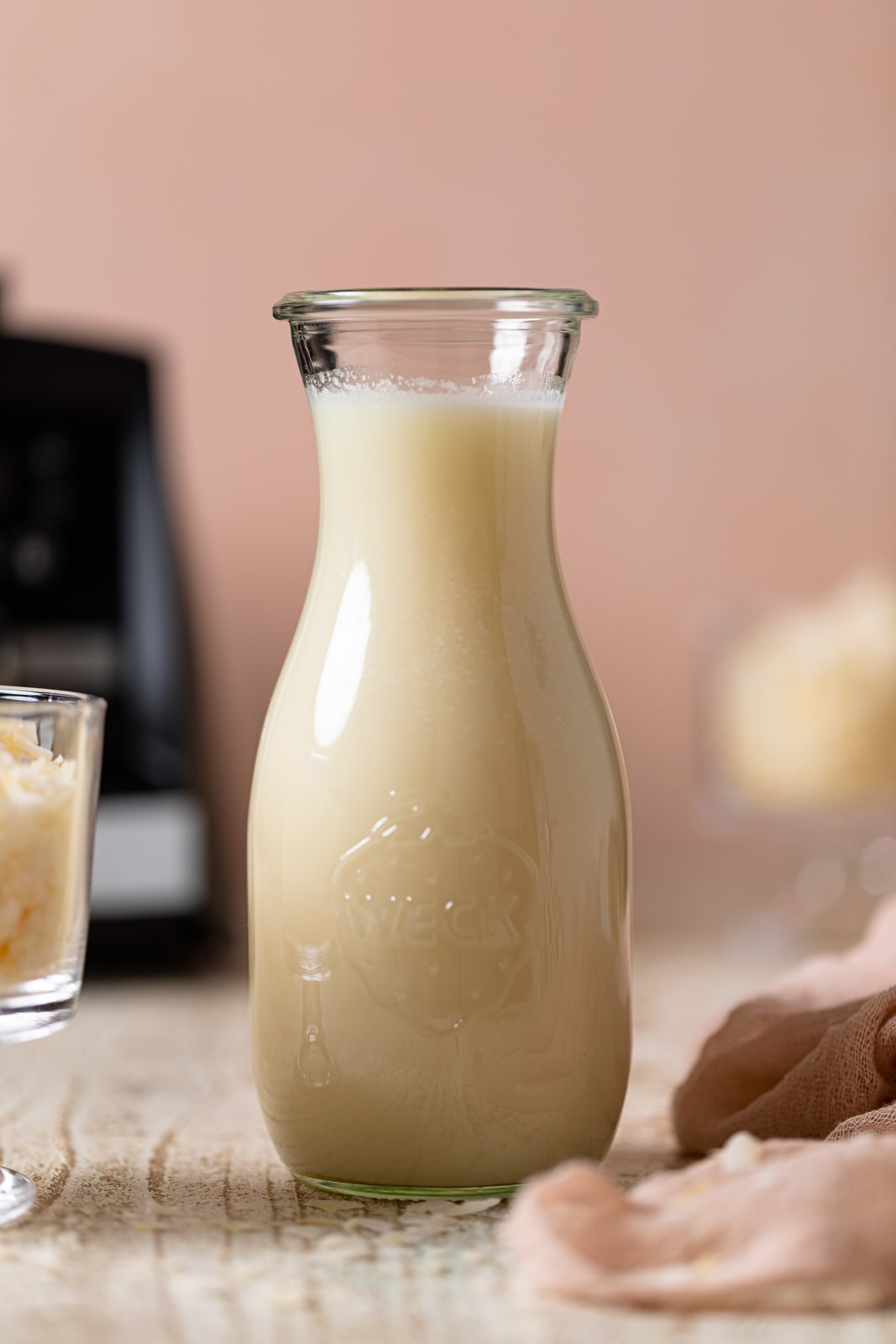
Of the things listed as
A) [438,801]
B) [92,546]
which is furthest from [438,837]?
[92,546]

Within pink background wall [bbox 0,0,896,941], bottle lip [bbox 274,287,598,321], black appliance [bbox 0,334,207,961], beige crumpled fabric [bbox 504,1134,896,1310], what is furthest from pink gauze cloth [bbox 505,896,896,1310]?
pink background wall [bbox 0,0,896,941]

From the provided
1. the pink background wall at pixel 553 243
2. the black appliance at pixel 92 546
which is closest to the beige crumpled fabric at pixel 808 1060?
the black appliance at pixel 92 546

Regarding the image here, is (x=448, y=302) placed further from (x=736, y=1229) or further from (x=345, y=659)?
(x=736, y=1229)

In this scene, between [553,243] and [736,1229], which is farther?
[553,243]

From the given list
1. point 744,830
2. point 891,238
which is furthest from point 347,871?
point 891,238

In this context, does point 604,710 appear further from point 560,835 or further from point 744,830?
point 744,830

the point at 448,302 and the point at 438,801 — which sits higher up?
the point at 448,302
